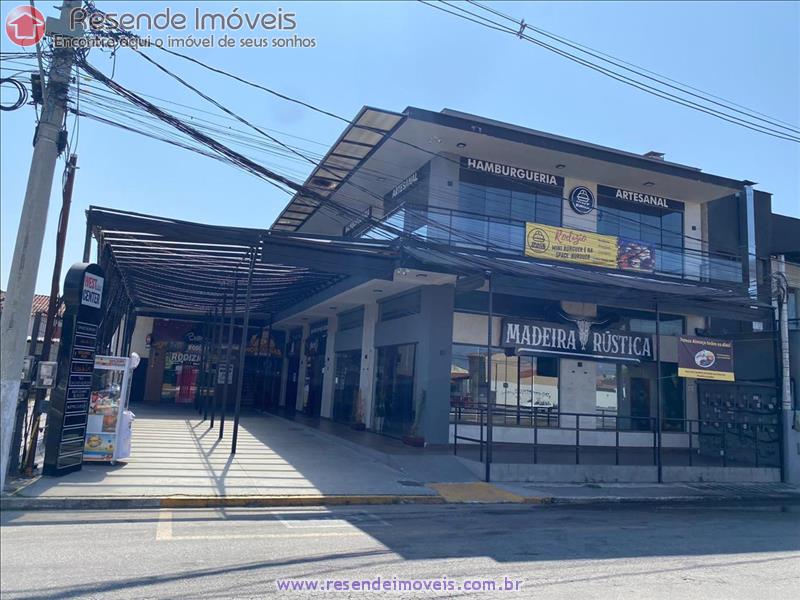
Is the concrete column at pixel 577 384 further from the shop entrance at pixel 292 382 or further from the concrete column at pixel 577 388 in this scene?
the shop entrance at pixel 292 382

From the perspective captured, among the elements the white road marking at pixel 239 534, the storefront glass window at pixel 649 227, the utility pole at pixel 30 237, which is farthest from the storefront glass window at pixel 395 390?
the utility pole at pixel 30 237

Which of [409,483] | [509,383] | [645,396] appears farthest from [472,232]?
[645,396]

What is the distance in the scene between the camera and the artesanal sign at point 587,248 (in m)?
17.6

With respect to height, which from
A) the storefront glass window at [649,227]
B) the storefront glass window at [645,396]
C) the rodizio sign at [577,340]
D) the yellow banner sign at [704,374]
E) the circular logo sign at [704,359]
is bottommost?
the storefront glass window at [645,396]

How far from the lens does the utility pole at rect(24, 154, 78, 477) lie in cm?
998

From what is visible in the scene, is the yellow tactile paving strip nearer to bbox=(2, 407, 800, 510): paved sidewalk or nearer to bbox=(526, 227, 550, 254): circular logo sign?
bbox=(2, 407, 800, 510): paved sidewalk

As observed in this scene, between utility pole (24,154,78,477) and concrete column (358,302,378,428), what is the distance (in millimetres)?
10528

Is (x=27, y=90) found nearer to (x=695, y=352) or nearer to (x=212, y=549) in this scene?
(x=212, y=549)

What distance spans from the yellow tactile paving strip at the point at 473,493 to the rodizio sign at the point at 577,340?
519 cm

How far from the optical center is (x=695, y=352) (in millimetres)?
16797

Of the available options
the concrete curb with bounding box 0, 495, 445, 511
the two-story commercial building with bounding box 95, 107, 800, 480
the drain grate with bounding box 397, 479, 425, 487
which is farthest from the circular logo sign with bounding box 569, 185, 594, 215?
the concrete curb with bounding box 0, 495, 445, 511

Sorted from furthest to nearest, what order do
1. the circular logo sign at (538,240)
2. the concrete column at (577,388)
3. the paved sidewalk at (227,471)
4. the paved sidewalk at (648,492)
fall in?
the concrete column at (577,388) → the circular logo sign at (538,240) → the paved sidewalk at (648,492) → the paved sidewalk at (227,471)

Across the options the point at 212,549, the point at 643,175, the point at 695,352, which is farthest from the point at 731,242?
the point at 212,549

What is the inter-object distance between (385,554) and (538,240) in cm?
1210
